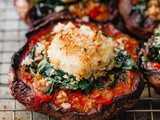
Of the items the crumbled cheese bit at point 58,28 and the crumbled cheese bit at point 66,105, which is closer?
the crumbled cheese bit at point 66,105

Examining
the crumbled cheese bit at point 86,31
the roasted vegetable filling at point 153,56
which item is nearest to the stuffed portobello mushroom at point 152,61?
the roasted vegetable filling at point 153,56

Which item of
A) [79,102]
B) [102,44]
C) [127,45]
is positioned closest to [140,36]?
[127,45]

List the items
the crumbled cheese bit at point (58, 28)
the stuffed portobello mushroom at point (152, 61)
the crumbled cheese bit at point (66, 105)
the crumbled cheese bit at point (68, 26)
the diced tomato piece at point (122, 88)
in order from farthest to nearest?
the crumbled cheese bit at point (58, 28) → the crumbled cheese bit at point (68, 26) → the stuffed portobello mushroom at point (152, 61) → the diced tomato piece at point (122, 88) → the crumbled cheese bit at point (66, 105)

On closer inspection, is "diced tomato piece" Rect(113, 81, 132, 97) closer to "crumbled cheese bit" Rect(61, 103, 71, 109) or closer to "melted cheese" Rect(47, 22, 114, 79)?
"melted cheese" Rect(47, 22, 114, 79)

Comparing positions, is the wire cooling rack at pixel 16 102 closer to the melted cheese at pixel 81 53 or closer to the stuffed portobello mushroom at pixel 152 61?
the stuffed portobello mushroom at pixel 152 61

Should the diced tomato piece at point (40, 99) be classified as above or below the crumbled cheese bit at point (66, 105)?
above

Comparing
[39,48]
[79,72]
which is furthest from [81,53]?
[39,48]

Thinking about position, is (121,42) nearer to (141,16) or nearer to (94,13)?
(141,16)
